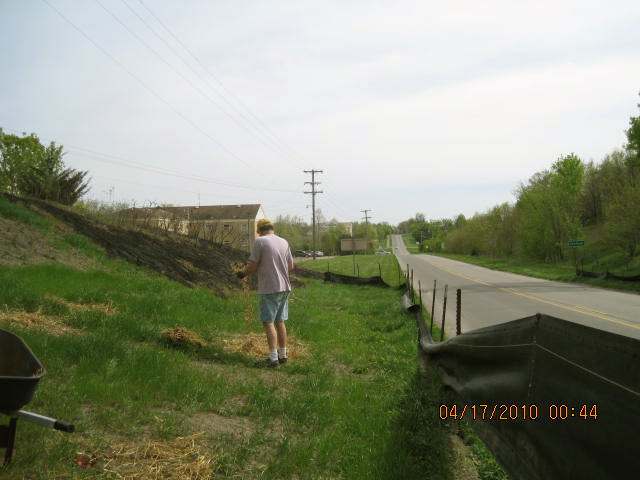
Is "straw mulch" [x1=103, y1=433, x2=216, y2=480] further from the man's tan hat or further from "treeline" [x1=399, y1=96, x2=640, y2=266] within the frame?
"treeline" [x1=399, y1=96, x2=640, y2=266]

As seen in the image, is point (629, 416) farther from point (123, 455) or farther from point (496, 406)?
point (123, 455)

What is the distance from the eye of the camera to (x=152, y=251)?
16.5 m

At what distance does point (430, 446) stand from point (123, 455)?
2.47 m

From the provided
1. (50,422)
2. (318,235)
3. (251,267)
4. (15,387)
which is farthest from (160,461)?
(318,235)

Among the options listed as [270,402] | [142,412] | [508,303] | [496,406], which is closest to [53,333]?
[142,412]

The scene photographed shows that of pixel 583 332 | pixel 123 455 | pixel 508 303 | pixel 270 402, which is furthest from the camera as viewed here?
pixel 508 303

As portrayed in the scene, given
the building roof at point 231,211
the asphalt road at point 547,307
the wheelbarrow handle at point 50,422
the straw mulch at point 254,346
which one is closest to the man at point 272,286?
the straw mulch at point 254,346

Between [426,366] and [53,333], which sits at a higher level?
[53,333]

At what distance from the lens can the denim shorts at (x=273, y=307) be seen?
6602 mm

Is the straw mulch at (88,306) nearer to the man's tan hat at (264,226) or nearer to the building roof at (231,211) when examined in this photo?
the man's tan hat at (264,226)

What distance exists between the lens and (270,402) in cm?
502

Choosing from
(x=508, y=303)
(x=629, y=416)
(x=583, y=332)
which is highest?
(x=583, y=332)

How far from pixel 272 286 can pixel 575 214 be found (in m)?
45.6

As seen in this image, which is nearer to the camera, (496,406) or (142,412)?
(496,406)
